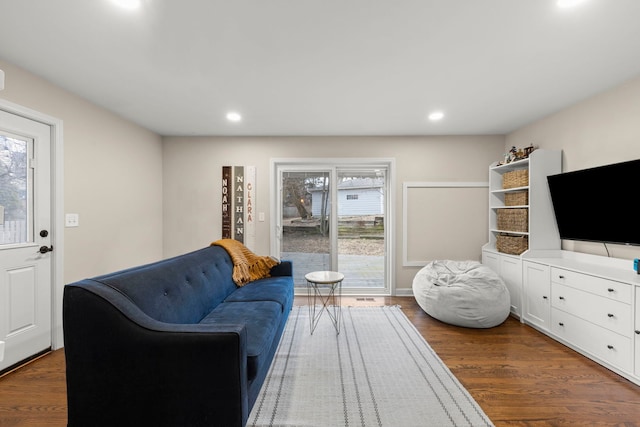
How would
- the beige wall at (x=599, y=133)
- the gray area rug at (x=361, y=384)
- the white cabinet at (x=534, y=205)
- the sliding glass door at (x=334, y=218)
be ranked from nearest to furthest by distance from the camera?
the gray area rug at (x=361, y=384)
the beige wall at (x=599, y=133)
the white cabinet at (x=534, y=205)
the sliding glass door at (x=334, y=218)

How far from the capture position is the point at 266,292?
2570mm

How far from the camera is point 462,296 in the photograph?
2881 mm

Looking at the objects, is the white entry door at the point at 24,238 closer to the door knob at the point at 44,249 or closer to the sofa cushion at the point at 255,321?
the door knob at the point at 44,249

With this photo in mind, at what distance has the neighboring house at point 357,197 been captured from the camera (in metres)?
4.17

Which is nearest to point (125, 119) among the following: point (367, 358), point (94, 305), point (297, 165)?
point (297, 165)

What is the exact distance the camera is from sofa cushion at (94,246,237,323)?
153 cm

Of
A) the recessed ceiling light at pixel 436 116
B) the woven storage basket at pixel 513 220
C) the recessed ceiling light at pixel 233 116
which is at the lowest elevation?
the woven storage basket at pixel 513 220

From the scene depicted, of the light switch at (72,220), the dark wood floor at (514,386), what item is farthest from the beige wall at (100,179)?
the dark wood floor at (514,386)

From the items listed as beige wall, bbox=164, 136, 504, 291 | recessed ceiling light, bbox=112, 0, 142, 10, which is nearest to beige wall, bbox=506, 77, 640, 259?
beige wall, bbox=164, 136, 504, 291

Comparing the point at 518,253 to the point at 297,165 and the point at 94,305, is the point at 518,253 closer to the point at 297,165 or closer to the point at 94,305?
the point at 297,165

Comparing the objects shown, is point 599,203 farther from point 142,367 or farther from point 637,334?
point 142,367

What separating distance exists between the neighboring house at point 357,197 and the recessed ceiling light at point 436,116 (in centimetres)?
118

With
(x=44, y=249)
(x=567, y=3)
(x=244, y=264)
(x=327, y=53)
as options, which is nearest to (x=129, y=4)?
(x=327, y=53)

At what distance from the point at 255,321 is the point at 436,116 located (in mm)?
2964
